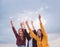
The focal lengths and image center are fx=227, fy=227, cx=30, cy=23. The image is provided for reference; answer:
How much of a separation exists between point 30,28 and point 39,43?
45cm

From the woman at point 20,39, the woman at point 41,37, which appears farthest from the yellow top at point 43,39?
the woman at point 20,39

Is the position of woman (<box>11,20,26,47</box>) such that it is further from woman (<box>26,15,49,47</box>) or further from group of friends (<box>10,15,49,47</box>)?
woman (<box>26,15,49,47</box>)

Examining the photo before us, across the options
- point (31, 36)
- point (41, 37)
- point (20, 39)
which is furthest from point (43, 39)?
point (20, 39)

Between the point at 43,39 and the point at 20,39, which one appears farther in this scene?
the point at 20,39

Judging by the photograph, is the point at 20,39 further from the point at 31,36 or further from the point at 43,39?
the point at 43,39

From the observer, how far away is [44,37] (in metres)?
5.45

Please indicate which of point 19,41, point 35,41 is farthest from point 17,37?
point 35,41

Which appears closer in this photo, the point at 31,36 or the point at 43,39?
the point at 43,39

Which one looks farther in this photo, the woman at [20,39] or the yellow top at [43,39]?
the woman at [20,39]

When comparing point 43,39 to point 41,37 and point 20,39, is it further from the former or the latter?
point 20,39

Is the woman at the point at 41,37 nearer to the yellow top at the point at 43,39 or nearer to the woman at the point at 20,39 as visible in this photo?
the yellow top at the point at 43,39

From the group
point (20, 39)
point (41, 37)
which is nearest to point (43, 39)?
point (41, 37)

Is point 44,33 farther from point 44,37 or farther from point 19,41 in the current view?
point 19,41

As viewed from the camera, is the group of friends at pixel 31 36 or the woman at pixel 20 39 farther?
the woman at pixel 20 39
